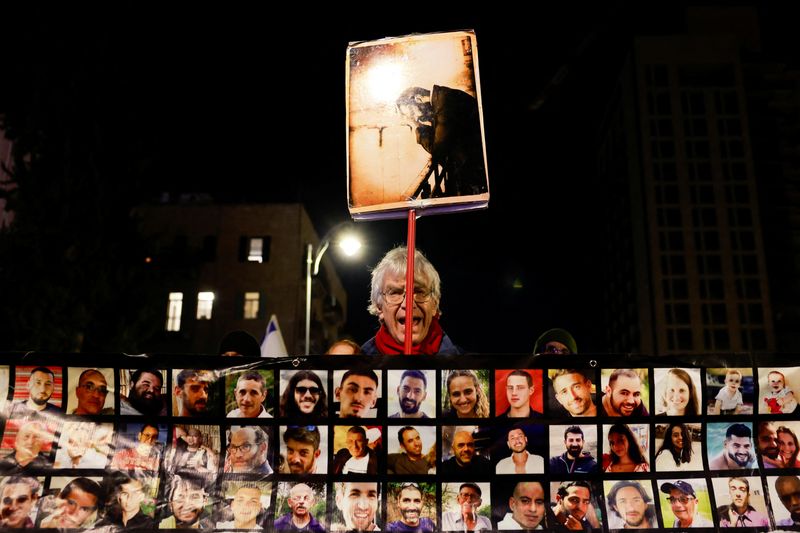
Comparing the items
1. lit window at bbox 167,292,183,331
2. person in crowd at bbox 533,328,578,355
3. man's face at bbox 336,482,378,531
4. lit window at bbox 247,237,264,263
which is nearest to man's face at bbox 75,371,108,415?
man's face at bbox 336,482,378,531

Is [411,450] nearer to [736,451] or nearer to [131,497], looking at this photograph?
[131,497]

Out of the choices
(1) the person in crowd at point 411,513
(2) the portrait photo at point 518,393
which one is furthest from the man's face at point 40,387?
(2) the portrait photo at point 518,393

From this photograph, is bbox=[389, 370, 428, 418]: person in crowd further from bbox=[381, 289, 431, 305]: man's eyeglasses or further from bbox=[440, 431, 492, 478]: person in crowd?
bbox=[381, 289, 431, 305]: man's eyeglasses

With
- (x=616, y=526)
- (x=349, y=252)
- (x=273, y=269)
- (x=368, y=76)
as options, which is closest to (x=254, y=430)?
(x=616, y=526)

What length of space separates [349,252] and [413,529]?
1333 cm

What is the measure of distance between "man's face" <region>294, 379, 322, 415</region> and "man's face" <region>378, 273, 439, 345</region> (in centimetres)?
147

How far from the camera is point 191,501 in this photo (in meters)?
2.83

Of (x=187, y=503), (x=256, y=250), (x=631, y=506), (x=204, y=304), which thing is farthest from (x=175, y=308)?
(x=631, y=506)

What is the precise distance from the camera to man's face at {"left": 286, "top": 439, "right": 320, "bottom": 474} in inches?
113

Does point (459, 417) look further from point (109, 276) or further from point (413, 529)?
point (109, 276)

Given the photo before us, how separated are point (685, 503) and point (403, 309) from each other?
223 cm

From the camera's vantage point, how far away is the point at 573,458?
2.88 meters

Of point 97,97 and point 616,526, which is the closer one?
point 616,526

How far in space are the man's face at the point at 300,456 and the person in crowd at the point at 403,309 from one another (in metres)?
1.50
